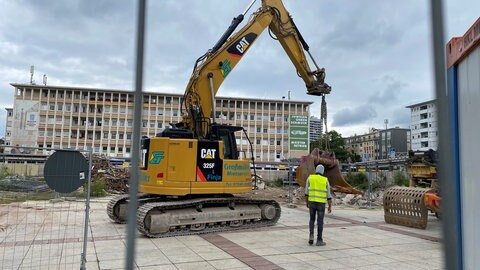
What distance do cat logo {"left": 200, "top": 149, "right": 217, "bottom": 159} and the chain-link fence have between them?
2780 mm

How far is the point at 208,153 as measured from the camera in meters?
10.3

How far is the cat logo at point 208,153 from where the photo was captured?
10.3 metres

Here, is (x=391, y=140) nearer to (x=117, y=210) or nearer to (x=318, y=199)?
(x=117, y=210)

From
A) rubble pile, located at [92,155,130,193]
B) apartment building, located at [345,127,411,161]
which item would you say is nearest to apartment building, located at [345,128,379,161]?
apartment building, located at [345,127,411,161]

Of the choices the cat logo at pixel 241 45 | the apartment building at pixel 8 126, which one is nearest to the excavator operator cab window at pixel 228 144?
the cat logo at pixel 241 45

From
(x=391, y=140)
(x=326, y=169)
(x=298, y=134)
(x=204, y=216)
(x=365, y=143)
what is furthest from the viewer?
(x=365, y=143)

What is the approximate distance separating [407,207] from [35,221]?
11209 mm

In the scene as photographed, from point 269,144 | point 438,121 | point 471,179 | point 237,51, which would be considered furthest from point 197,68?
point 269,144

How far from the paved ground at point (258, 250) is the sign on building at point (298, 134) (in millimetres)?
20790

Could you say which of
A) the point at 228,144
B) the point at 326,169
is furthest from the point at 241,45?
the point at 326,169

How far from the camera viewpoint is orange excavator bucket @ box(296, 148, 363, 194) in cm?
1316

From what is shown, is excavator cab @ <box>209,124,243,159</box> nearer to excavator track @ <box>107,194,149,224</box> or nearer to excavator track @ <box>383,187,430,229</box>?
excavator track @ <box>107,194,149,224</box>

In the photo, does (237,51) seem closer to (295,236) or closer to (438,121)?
(295,236)

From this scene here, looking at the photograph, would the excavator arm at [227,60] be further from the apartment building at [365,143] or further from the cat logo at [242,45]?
the apartment building at [365,143]
